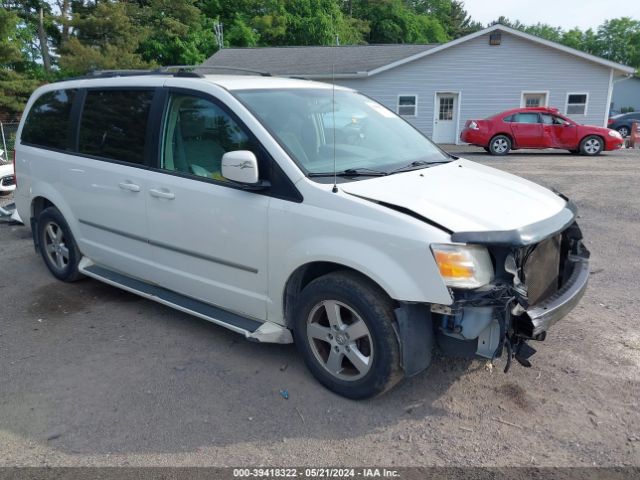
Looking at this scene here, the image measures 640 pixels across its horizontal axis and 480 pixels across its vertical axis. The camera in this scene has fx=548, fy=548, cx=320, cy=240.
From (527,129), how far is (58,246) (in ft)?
51.6

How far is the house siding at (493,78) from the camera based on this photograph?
22453mm

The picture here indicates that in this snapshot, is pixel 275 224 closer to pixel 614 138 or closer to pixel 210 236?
A: pixel 210 236

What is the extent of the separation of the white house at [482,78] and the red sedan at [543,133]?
5697 millimetres

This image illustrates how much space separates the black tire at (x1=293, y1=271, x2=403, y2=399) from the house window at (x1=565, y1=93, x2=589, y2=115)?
22702 millimetres

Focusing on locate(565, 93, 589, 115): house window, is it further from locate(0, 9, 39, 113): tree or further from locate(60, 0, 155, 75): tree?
locate(0, 9, 39, 113): tree

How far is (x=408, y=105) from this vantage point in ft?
77.6

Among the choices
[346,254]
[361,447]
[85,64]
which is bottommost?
[361,447]

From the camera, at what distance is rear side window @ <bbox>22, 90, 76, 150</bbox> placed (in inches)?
199

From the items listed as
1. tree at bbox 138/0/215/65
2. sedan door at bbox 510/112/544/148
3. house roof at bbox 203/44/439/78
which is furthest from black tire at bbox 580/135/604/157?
tree at bbox 138/0/215/65

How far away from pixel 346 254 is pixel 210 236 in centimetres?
112

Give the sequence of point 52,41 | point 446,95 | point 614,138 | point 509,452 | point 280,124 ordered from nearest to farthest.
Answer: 1. point 509,452
2. point 280,124
3. point 614,138
4. point 446,95
5. point 52,41

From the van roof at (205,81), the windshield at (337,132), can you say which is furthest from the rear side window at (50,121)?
the windshield at (337,132)

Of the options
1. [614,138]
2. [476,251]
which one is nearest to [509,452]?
[476,251]

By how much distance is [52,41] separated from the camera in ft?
124
